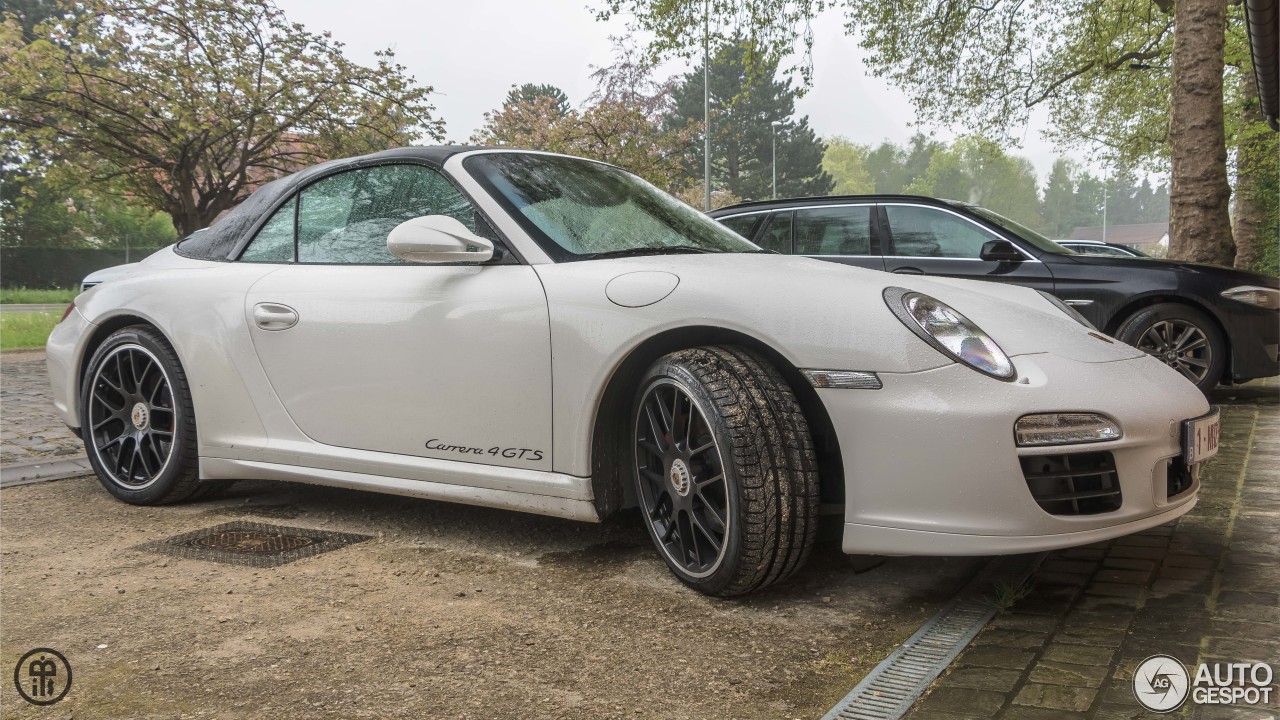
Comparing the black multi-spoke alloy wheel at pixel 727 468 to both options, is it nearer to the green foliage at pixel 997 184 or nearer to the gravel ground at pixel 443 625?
the gravel ground at pixel 443 625

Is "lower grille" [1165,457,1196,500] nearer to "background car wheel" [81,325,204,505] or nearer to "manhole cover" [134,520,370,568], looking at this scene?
"manhole cover" [134,520,370,568]

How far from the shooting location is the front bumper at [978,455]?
2.47 metres

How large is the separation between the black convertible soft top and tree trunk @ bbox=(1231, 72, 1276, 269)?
1763 cm

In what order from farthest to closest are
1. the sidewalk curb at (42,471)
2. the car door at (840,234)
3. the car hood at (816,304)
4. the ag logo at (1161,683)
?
1. the car door at (840,234)
2. the sidewalk curb at (42,471)
3. the car hood at (816,304)
4. the ag logo at (1161,683)

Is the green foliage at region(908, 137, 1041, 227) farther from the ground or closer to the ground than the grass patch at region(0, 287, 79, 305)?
farther from the ground

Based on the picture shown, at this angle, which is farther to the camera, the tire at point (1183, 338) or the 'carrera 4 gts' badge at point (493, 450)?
the tire at point (1183, 338)

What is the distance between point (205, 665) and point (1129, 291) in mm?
6698

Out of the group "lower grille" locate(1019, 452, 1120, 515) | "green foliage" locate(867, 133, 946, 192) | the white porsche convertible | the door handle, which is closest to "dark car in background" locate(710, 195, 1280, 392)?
the white porsche convertible

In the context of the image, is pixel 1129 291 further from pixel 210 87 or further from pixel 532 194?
pixel 210 87

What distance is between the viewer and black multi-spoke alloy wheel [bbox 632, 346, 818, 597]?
8.81ft

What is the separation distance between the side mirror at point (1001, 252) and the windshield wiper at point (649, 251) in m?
3.98

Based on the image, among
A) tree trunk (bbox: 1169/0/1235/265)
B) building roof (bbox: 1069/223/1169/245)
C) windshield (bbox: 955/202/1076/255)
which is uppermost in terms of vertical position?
building roof (bbox: 1069/223/1169/245)

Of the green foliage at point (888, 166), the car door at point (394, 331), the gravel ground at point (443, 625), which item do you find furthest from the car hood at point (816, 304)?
the green foliage at point (888, 166)

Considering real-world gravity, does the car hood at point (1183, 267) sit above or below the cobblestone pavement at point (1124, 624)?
above
